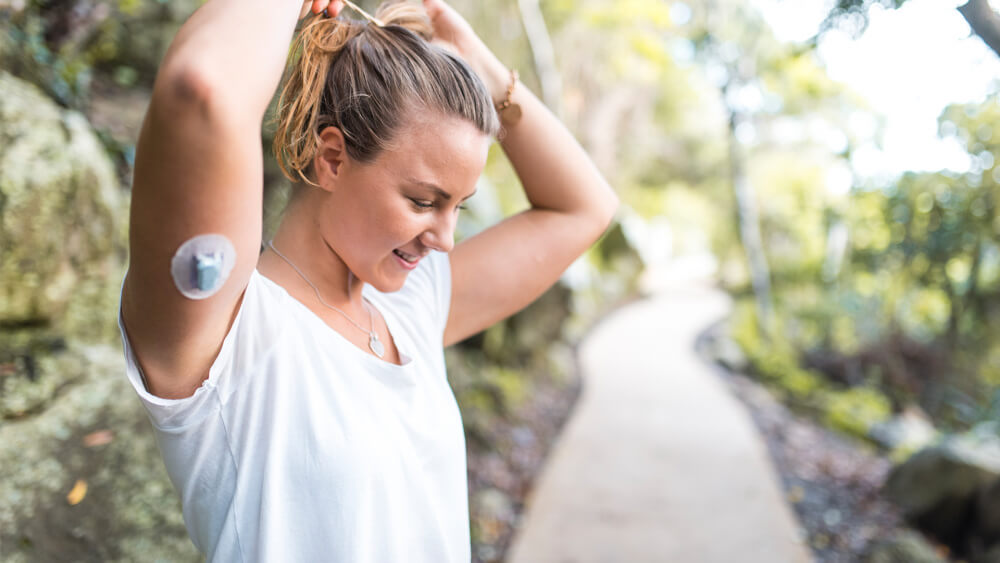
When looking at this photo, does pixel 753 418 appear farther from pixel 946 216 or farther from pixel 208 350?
pixel 208 350

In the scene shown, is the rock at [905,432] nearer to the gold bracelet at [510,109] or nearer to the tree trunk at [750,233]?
the tree trunk at [750,233]

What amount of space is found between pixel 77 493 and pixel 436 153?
167cm

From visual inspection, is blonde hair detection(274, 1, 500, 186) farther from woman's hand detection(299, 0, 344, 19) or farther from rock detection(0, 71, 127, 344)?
rock detection(0, 71, 127, 344)

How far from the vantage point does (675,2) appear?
12148 millimetres

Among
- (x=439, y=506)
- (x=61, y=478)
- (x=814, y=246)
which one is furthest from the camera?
(x=814, y=246)

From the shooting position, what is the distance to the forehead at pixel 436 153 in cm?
100

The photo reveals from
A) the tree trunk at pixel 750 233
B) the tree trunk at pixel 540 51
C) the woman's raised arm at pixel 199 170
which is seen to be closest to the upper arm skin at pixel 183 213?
the woman's raised arm at pixel 199 170

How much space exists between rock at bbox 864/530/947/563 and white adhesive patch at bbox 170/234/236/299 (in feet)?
14.0

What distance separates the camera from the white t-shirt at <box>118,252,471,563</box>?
88 cm

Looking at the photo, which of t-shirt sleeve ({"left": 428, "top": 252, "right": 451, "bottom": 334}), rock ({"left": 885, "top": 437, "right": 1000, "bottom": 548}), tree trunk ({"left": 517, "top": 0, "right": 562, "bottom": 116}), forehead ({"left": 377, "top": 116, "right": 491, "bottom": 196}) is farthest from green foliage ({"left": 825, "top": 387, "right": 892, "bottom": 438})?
forehead ({"left": 377, "top": 116, "right": 491, "bottom": 196})

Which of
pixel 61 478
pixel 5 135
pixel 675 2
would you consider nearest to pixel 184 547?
pixel 61 478

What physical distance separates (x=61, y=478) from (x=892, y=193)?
786cm

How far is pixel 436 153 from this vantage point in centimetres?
102

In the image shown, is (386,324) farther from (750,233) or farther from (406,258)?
(750,233)
